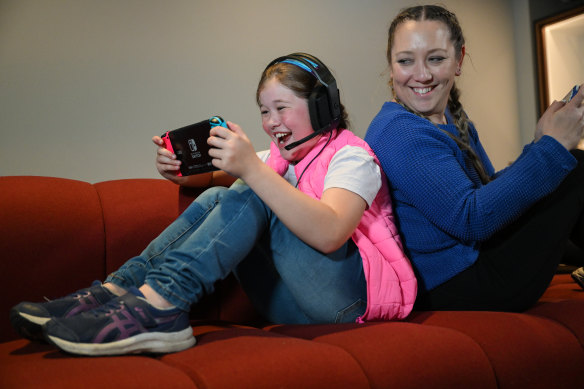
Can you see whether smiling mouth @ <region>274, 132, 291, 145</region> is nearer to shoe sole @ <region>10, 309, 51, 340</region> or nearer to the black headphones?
the black headphones

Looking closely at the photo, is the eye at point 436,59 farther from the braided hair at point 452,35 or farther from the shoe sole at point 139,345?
the shoe sole at point 139,345

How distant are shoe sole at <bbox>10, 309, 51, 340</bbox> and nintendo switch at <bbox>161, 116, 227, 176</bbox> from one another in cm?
49

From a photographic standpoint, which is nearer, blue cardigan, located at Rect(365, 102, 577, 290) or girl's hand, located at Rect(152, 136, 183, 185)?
blue cardigan, located at Rect(365, 102, 577, 290)

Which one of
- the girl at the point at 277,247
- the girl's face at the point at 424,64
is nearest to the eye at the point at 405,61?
the girl's face at the point at 424,64

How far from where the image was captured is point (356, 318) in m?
1.26

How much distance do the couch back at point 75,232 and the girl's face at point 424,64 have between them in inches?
27.0

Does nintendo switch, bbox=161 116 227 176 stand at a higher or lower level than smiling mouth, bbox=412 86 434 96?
lower

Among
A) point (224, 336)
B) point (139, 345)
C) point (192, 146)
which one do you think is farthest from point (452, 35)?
point (139, 345)

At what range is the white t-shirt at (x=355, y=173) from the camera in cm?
118

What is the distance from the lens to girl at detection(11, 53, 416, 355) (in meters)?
1.02

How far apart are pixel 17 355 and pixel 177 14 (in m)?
1.80

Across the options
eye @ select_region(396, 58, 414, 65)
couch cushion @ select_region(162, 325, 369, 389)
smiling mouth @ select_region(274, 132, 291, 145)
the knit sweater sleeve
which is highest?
eye @ select_region(396, 58, 414, 65)

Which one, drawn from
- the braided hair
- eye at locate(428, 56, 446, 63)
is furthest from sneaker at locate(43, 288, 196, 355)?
eye at locate(428, 56, 446, 63)

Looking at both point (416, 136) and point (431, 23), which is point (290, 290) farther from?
point (431, 23)
